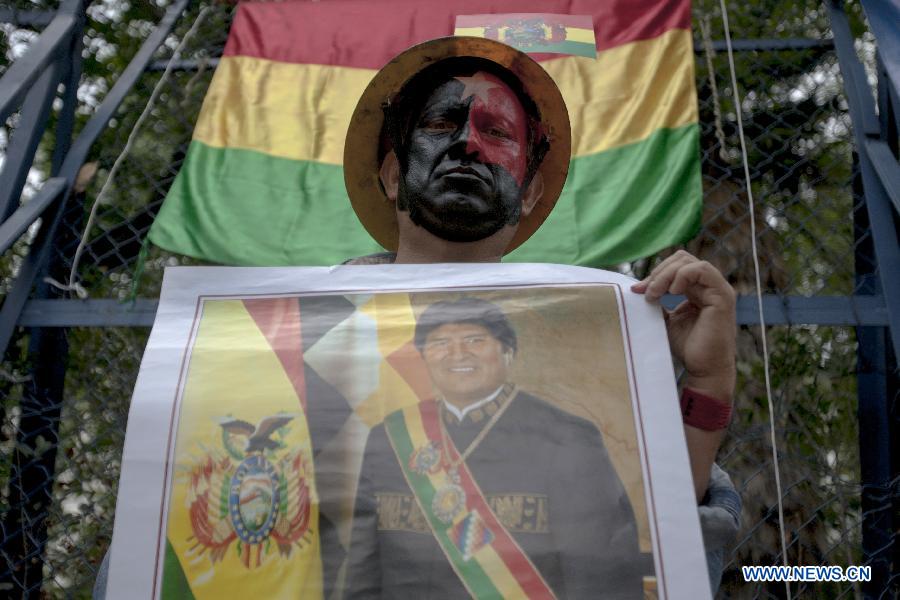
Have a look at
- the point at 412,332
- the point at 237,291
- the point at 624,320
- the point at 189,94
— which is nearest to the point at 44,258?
the point at 189,94

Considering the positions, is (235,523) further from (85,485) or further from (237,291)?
(85,485)

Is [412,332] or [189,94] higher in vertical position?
[189,94]

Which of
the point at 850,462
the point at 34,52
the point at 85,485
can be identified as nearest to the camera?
the point at 34,52

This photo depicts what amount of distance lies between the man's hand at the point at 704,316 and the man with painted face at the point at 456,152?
15.6 inches

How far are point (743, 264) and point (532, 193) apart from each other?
1566mm

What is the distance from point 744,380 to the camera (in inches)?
117

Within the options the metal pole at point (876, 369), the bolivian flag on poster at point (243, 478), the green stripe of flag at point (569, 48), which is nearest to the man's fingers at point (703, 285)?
the bolivian flag on poster at point (243, 478)

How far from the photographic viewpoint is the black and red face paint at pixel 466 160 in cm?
150

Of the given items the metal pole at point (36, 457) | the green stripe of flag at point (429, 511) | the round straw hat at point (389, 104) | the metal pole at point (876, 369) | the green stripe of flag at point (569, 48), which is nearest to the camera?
the green stripe of flag at point (429, 511)

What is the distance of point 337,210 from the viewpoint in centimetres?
283

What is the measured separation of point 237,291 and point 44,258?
164cm

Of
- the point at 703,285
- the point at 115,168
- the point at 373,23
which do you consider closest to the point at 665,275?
the point at 703,285

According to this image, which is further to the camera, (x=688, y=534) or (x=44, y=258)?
(x=44, y=258)

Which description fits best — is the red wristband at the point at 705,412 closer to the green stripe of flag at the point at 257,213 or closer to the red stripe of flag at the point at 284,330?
the red stripe of flag at the point at 284,330
